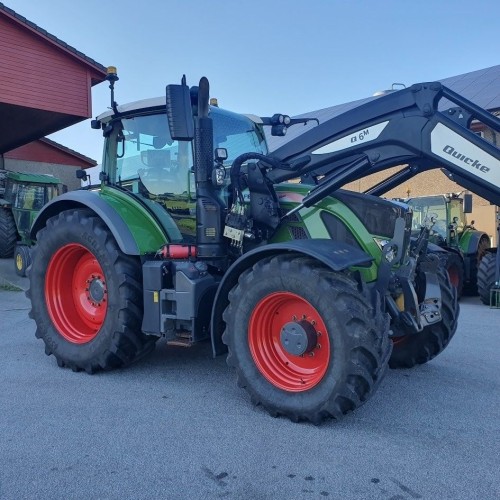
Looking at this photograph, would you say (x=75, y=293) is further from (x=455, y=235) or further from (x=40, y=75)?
(x=40, y=75)

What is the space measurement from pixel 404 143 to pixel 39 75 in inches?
433

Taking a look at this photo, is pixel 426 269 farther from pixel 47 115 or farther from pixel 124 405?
pixel 47 115

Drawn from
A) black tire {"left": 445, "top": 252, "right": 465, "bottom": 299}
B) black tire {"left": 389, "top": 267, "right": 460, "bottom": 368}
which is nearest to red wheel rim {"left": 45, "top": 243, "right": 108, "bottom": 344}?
black tire {"left": 389, "top": 267, "right": 460, "bottom": 368}

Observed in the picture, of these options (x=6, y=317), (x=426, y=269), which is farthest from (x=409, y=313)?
(x=6, y=317)

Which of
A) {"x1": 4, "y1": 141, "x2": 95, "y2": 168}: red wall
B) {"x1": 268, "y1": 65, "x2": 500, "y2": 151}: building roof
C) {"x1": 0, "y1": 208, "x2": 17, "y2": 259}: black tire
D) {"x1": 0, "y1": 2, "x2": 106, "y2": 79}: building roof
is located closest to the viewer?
{"x1": 0, "y1": 2, "x2": 106, "y2": 79}: building roof

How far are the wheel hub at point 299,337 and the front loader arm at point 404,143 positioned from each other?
3.29 ft

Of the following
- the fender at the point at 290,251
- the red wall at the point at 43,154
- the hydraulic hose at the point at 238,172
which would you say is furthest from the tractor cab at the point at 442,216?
the red wall at the point at 43,154

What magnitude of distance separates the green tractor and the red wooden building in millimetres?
1679

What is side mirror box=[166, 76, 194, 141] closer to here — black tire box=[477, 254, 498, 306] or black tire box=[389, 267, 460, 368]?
black tire box=[389, 267, 460, 368]

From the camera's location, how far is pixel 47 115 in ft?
46.4

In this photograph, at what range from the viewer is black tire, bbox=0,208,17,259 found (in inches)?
531

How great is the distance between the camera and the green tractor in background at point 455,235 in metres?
10.4

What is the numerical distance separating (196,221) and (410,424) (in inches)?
86.2

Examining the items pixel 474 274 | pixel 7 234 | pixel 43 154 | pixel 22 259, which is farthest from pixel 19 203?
pixel 474 274
